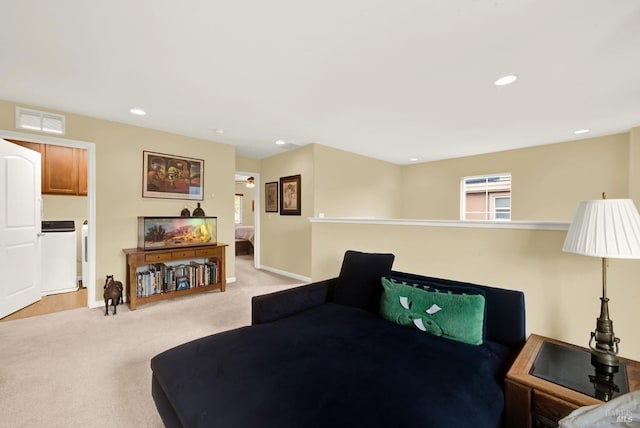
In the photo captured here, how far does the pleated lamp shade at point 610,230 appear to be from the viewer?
1208 millimetres

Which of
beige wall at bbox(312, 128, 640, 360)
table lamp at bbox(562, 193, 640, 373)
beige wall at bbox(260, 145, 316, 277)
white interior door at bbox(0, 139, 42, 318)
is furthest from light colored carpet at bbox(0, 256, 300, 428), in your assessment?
table lamp at bbox(562, 193, 640, 373)

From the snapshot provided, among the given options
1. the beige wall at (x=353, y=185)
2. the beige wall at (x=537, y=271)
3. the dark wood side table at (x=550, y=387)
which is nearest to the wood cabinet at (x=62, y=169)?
the beige wall at (x=353, y=185)

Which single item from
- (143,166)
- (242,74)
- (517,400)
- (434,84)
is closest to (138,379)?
(517,400)

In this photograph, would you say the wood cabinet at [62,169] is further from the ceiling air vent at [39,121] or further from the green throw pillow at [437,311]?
the green throw pillow at [437,311]

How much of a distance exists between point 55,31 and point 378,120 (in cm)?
308

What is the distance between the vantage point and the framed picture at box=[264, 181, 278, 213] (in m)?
5.44

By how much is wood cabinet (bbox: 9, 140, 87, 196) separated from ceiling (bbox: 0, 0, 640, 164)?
171 cm

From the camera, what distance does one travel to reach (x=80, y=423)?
1562 millimetres

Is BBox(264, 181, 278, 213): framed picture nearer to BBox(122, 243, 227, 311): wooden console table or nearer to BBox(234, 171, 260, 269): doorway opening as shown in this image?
BBox(234, 171, 260, 269): doorway opening

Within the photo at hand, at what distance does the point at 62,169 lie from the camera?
4.40 metres

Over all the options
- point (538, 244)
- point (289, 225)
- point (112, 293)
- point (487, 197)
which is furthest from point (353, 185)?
point (112, 293)

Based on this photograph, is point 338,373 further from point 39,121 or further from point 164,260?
point 39,121

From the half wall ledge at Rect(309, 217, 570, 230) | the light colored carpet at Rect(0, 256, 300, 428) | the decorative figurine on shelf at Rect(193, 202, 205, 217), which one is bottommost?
the light colored carpet at Rect(0, 256, 300, 428)

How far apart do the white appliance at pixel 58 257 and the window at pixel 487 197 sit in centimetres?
709
